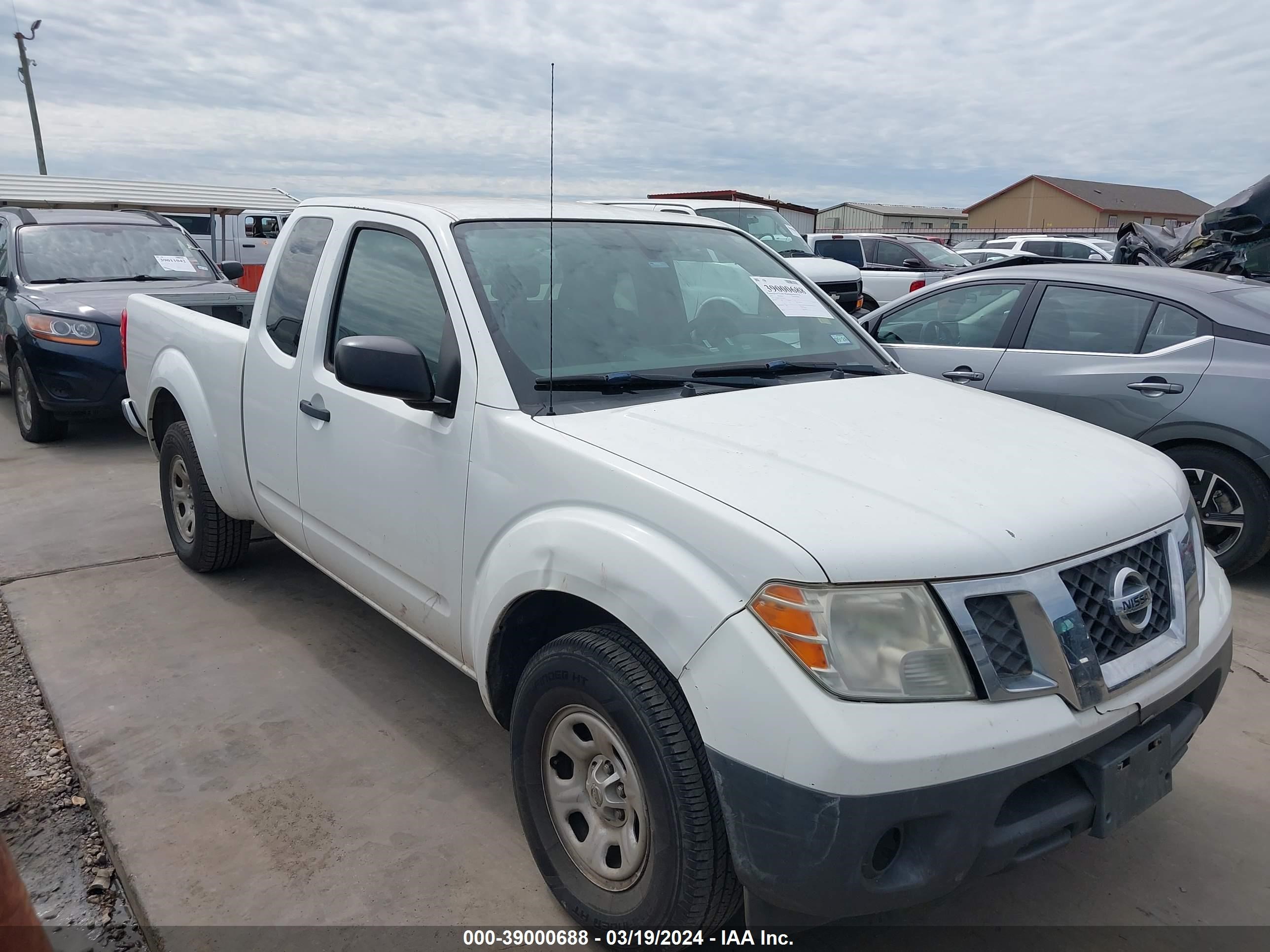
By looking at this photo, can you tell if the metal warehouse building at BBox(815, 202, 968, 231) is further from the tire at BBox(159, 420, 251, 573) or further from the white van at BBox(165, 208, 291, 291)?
the tire at BBox(159, 420, 251, 573)

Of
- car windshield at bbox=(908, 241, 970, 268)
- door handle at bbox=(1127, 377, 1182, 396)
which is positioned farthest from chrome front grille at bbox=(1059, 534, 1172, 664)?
car windshield at bbox=(908, 241, 970, 268)

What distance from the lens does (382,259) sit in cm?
342

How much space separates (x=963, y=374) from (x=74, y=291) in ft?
23.8

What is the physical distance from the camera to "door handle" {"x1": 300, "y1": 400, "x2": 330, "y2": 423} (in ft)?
11.3

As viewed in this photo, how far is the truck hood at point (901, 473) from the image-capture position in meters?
1.96

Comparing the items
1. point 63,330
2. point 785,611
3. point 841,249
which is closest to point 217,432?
point 785,611

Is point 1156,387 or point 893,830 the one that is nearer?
point 893,830

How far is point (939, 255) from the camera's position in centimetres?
1797

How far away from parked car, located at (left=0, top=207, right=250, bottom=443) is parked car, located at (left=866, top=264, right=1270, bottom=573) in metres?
5.00

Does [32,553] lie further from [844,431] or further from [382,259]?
[844,431]

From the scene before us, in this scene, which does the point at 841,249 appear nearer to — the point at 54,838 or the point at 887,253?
the point at 887,253

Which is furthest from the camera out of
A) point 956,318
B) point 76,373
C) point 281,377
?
point 76,373

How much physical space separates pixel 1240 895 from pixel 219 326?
4.38m

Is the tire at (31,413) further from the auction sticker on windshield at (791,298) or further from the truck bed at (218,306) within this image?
the auction sticker on windshield at (791,298)
